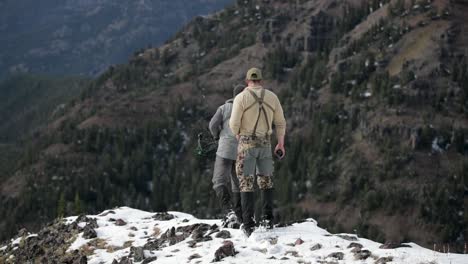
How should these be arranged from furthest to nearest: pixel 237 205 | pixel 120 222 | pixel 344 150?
1. pixel 344 150
2. pixel 120 222
3. pixel 237 205

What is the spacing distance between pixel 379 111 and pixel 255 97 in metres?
141

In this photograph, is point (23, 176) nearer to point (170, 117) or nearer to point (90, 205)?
point (90, 205)

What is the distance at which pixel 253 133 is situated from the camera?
15.2m

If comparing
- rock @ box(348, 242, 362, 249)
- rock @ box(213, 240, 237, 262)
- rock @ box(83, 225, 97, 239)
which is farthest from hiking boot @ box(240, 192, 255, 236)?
rock @ box(83, 225, 97, 239)

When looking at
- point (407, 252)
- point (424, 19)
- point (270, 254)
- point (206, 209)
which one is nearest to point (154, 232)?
point (270, 254)

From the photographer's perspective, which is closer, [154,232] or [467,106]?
[154,232]

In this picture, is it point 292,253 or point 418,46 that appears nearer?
point 292,253

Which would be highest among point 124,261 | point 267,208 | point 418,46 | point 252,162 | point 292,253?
point 418,46

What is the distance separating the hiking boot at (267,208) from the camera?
16.1 meters

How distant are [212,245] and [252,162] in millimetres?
2690

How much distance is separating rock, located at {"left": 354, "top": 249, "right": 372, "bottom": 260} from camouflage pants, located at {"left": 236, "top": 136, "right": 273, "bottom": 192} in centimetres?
317

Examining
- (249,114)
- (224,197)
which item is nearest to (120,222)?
(224,197)

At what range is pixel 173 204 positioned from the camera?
511 feet

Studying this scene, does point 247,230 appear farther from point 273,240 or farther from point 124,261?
point 124,261
